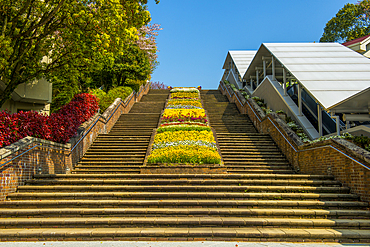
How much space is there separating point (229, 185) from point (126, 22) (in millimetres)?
6209

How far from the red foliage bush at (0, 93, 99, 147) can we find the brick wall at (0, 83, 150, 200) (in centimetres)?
31

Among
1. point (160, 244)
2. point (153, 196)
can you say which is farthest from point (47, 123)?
point (160, 244)

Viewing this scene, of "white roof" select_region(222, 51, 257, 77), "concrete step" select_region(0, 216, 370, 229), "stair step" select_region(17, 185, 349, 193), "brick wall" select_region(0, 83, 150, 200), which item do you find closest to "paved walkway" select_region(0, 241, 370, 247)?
"concrete step" select_region(0, 216, 370, 229)

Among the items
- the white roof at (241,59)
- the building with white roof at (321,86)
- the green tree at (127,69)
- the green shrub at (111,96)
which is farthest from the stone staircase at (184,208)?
the white roof at (241,59)

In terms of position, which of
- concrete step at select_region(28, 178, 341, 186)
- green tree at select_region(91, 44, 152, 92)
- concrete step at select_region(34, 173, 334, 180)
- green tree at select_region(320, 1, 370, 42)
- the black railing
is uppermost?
green tree at select_region(320, 1, 370, 42)

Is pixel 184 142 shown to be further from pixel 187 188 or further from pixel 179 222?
pixel 179 222

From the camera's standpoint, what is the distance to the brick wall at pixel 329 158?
6.55 m

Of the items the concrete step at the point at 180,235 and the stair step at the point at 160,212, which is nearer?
the concrete step at the point at 180,235

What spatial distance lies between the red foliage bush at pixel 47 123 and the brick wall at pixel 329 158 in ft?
28.4

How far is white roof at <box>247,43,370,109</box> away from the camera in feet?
32.0

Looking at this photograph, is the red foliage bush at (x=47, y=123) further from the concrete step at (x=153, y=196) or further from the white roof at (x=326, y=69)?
the white roof at (x=326, y=69)

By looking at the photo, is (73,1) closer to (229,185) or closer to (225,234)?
(229,185)

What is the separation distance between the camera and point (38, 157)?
319 inches

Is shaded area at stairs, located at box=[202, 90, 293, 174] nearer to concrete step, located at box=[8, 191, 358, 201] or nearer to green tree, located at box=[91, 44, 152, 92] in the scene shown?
concrete step, located at box=[8, 191, 358, 201]
